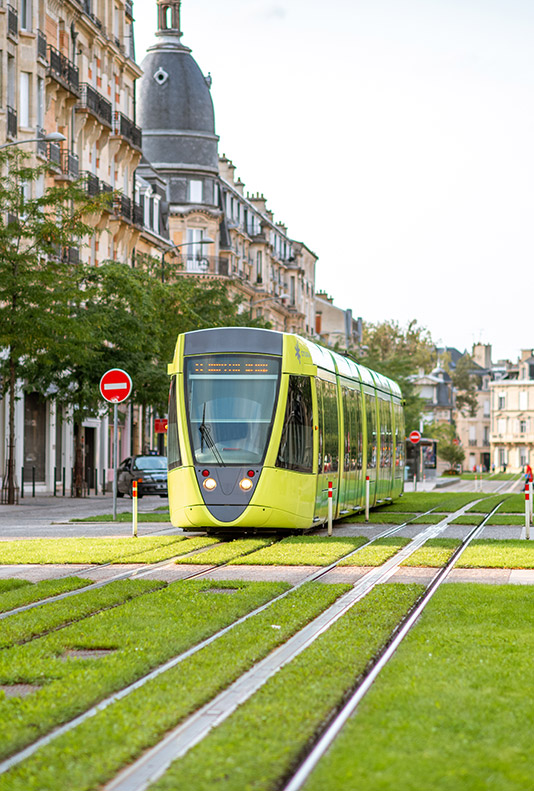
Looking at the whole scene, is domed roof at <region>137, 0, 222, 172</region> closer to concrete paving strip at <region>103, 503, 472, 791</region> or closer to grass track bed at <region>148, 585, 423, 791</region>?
concrete paving strip at <region>103, 503, 472, 791</region>

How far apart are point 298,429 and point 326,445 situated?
2.23 meters

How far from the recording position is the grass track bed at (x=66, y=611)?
10906mm

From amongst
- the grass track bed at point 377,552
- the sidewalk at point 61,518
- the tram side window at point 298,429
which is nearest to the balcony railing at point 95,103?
the sidewalk at point 61,518

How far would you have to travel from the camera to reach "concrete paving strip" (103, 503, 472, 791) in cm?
630

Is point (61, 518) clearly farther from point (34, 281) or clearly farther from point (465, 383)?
point (465, 383)

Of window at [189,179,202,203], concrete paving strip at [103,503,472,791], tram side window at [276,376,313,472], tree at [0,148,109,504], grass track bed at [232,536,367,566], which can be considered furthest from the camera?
window at [189,179,202,203]

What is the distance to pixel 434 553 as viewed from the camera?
18.5 meters

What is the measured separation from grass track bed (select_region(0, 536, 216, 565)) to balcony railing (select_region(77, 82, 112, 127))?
35.7 metres

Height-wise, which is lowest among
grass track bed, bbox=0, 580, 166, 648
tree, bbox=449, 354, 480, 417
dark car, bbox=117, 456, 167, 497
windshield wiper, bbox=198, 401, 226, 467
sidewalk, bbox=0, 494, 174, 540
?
grass track bed, bbox=0, 580, 166, 648

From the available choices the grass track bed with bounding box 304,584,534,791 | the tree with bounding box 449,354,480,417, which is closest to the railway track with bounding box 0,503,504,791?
the grass track bed with bounding box 304,584,534,791

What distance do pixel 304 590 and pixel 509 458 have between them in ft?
486

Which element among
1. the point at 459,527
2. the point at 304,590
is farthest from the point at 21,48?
the point at 304,590

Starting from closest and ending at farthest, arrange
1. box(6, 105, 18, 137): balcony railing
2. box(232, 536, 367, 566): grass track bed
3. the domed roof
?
box(232, 536, 367, 566): grass track bed → box(6, 105, 18, 137): balcony railing → the domed roof

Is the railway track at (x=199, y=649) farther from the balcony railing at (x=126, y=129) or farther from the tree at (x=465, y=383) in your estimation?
the tree at (x=465, y=383)
